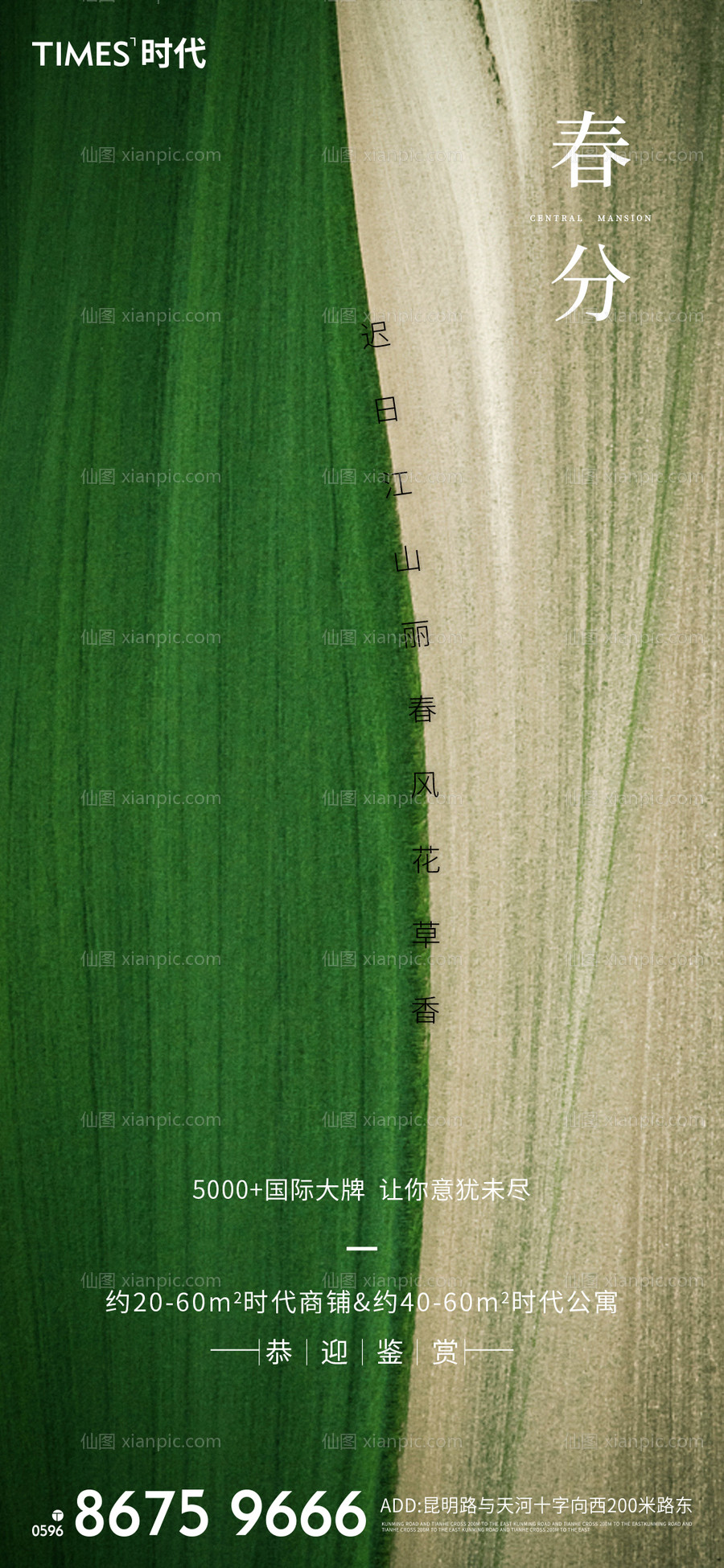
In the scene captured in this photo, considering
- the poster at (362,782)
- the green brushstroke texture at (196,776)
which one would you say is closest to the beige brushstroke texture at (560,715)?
the poster at (362,782)

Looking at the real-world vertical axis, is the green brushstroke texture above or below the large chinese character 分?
below

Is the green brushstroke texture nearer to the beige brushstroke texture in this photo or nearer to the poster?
the poster

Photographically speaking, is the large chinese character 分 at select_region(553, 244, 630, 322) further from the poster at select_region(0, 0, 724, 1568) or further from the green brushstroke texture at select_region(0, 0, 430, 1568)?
the green brushstroke texture at select_region(0, 0, 430, 1568)

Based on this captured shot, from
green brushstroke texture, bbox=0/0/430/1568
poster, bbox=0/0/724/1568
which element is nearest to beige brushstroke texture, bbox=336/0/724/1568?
poster, bbox=0/0/724/1568

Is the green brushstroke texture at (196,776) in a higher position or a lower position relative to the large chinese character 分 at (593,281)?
lower

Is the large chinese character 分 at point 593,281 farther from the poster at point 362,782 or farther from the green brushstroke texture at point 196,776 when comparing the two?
the green brushstroke texture at point 196,776

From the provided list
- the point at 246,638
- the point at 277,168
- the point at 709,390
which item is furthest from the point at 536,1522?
the point at 277,168
